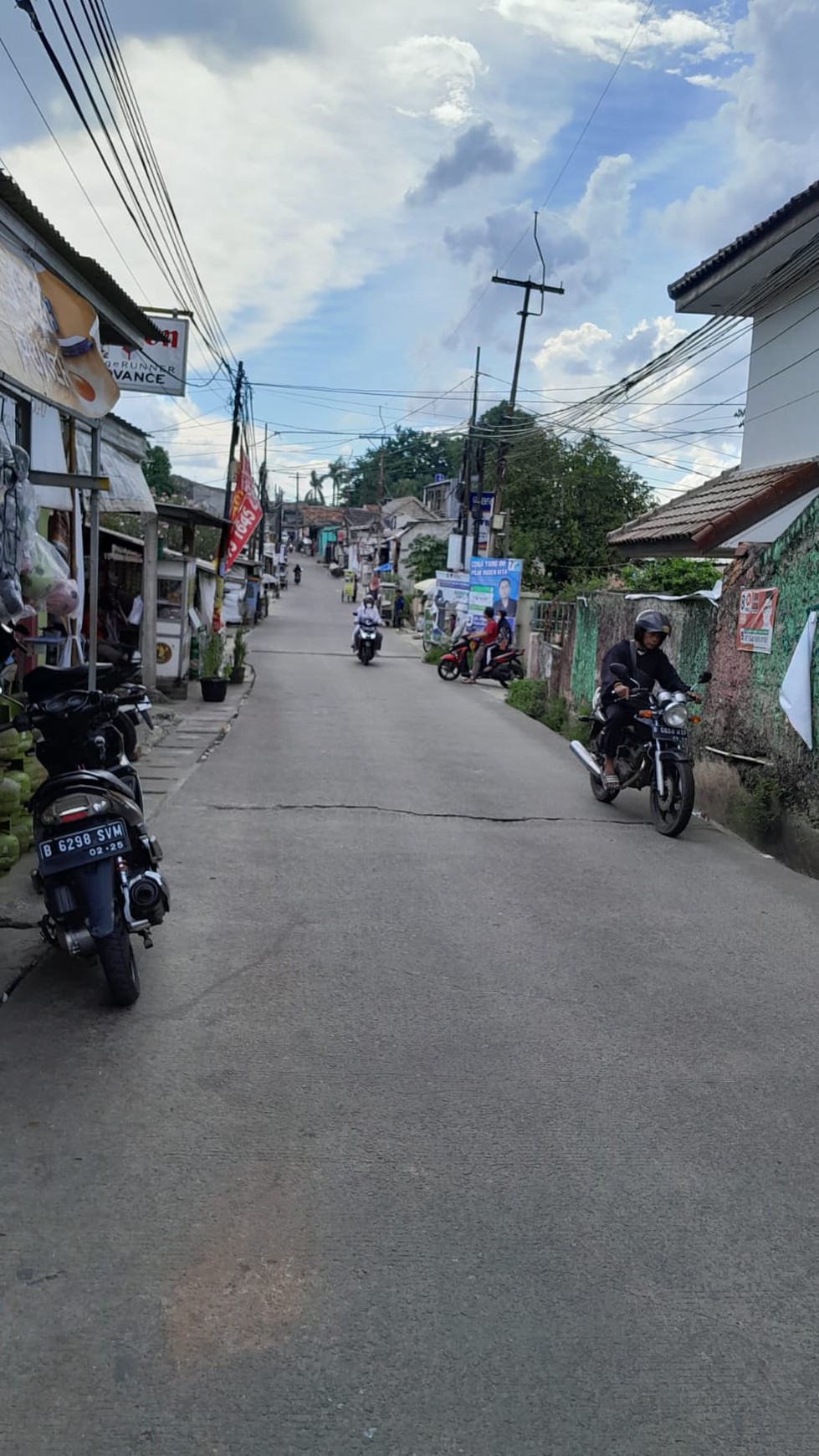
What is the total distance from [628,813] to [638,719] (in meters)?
0.94

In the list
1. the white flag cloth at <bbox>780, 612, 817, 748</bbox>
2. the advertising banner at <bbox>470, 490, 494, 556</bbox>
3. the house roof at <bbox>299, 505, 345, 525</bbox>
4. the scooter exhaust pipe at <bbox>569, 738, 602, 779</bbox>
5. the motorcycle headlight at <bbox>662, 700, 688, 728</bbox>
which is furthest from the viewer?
the house roof at <bbox>299, 505, 345, 525</bbox>

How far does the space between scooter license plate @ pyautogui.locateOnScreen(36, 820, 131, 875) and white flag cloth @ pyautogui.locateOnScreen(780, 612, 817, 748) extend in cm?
548

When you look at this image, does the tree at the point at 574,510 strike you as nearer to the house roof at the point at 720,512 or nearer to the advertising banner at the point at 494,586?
the advertising banner at the point at 494,586

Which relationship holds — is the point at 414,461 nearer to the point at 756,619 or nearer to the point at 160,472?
the point at 160,472

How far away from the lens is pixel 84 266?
874 centimetres

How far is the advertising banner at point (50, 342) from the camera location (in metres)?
4.57

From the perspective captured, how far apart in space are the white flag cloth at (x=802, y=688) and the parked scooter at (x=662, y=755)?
763 mm

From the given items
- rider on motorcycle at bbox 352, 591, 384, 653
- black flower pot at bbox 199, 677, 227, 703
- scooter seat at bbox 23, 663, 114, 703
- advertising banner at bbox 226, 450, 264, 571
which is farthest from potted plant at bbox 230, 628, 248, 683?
scooter seat at bbox 23, 663, 114, 703

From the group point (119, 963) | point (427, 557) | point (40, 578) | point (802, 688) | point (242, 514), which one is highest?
point (427, 557)

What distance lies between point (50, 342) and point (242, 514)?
1696 cm

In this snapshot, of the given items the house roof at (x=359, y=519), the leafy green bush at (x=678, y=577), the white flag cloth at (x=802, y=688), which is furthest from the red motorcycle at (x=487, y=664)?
the house roof at (x=359, y=519)

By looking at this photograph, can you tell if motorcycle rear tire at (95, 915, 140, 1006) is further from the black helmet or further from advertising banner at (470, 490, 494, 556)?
advertising banner at (470, 490, 494, 556)

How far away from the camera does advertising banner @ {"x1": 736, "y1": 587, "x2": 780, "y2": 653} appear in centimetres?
912

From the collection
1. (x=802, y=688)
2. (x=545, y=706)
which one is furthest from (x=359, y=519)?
(x=802, y=688)
